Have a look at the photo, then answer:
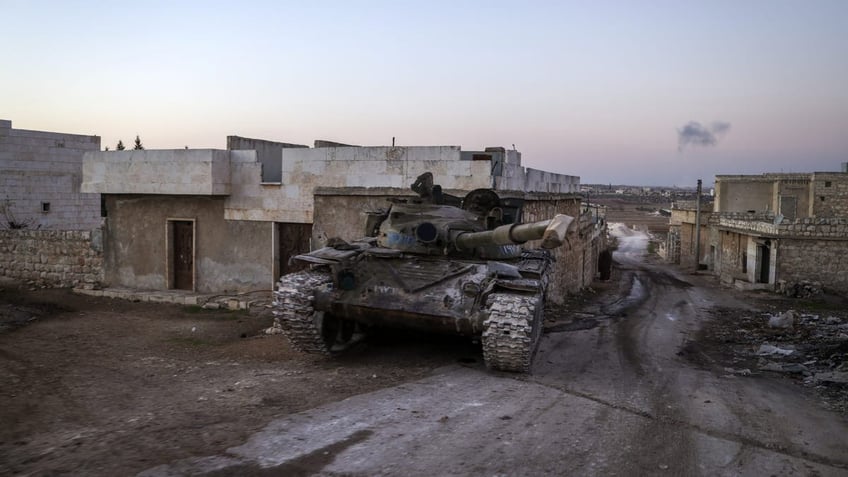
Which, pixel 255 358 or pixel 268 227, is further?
pixel 268 227

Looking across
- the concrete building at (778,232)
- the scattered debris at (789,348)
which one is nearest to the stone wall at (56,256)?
the scattered debris at (789,348)

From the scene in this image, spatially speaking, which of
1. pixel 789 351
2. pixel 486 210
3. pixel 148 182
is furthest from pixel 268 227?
pixel 789 351

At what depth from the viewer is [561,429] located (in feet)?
19.1

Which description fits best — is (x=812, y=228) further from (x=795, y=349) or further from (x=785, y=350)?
(x=785, y=350)

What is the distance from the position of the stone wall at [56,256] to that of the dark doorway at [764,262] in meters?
21.6

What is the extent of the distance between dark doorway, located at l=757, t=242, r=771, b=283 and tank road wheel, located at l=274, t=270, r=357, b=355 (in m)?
20.1

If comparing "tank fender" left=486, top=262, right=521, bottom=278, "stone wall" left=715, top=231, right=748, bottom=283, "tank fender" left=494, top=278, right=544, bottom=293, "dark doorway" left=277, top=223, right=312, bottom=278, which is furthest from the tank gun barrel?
"stone wall" left=715, top=231, right=748, bottom=283

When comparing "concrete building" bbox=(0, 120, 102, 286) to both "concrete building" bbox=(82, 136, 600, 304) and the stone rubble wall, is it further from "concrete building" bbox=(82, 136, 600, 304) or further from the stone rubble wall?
the stone rubble wall

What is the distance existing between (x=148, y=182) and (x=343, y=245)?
317 inches

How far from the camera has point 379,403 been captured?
6.47 m

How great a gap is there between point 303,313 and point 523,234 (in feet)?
9.67

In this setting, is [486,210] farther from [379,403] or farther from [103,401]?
[103,401]

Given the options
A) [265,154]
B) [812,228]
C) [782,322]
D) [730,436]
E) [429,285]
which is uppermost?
[265,154]

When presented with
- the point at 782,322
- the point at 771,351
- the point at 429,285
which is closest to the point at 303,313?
the point at 429,285
